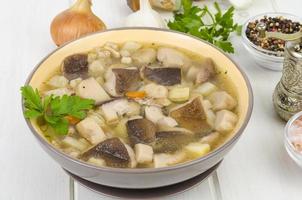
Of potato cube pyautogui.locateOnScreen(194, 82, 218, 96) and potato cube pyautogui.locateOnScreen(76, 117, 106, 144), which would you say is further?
potato cube pyautogui.locateOnScreen(194, 82, 218, 96)

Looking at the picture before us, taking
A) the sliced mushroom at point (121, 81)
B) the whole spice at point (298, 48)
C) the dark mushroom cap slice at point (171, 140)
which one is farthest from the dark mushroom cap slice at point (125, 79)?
the whole spice at point (298, 48)

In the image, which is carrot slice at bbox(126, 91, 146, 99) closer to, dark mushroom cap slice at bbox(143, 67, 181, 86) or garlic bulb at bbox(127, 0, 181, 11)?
dark mushroom cap slice at bbox(143, 67, 181, 86)

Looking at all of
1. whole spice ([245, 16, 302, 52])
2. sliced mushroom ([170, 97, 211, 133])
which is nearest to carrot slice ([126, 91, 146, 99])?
sliced mushroom ([170, 97, 211, 133])

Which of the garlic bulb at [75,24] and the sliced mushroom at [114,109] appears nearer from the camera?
the sliced mushroom at [114,109]

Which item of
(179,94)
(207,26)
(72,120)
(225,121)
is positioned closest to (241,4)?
(207,26)

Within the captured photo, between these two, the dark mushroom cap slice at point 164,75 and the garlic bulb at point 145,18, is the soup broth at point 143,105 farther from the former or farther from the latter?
the garlic bulb at point 145,18

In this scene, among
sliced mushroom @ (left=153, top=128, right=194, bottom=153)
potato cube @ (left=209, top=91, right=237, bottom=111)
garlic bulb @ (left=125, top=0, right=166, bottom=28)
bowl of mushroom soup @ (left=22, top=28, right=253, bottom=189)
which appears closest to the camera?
bowl of mushroom soup @ (left=22, top=28, right=253, bottom=189)

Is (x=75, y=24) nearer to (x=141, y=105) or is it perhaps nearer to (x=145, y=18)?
(x=145, y=18)
